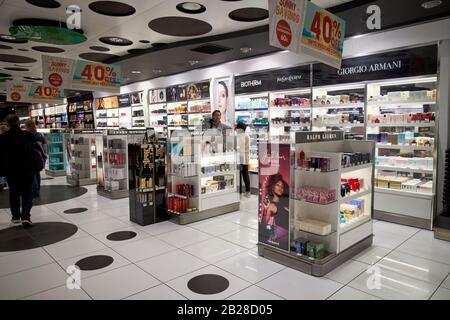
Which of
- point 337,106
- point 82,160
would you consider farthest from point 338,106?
point 82,160

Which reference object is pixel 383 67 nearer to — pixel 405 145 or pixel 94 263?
pixel 405 145

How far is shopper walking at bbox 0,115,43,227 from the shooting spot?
4.72 metres

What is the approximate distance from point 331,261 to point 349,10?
12.0 feet

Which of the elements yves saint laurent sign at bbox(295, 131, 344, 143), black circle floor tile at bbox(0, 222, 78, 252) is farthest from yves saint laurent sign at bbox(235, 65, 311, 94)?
black circle floor tile at bbox(0, 222, 78, 252)

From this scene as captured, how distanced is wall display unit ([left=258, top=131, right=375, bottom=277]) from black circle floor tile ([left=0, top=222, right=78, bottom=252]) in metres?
3.03

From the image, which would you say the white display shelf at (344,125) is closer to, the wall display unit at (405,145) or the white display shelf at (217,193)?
the wall display unit at (405,145)

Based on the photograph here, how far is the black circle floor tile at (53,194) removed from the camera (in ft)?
22.3

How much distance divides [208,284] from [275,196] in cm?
126

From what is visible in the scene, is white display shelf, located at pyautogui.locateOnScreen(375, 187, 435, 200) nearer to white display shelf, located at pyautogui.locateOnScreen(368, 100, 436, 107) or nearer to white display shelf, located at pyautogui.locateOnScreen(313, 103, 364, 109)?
white display shelf, located at pyautogui.locateOnScreen(368, 100, 436, 107)

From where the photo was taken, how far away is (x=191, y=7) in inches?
196
